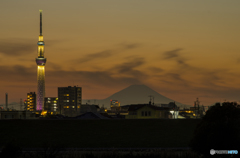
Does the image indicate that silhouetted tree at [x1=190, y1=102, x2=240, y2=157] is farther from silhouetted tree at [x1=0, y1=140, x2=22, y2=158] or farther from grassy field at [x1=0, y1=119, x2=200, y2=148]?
grassy field at [x1=0, y1=119, x2=200, y2=148]

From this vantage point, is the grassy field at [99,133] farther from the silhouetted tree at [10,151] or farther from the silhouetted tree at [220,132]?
the silhouetted tree at [220,132]

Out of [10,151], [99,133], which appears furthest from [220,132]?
[99,133]

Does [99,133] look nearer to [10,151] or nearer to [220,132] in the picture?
[10,151]

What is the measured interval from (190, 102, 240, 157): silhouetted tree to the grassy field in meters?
18.4

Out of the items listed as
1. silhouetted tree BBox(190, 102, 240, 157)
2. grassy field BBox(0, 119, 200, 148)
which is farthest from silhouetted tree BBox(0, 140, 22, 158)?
grassy field BBox(0, 119, 200, 148)

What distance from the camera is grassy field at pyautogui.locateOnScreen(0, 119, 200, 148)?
51.0m

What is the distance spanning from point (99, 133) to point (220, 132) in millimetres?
28201

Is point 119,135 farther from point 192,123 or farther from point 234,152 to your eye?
point 234,152

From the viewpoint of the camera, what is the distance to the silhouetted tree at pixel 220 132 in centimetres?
3053

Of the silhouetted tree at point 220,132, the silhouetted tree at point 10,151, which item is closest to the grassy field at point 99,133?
the silhouetted tree at point 10,151

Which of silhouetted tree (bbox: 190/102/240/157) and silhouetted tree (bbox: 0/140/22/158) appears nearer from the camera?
silhouetted tree (bbox: 190/102/240/157)

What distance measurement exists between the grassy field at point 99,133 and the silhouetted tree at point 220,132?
1836 cm

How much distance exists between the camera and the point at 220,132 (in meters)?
30.6

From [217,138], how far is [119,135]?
26.2 meters
